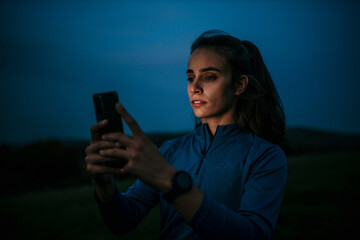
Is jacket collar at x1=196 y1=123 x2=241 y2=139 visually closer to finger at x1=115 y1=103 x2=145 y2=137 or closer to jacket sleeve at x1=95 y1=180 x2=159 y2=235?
jacket sleeve at x1=95 y1=180 x2=159 y2=235

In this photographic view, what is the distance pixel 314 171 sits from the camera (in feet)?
40.4

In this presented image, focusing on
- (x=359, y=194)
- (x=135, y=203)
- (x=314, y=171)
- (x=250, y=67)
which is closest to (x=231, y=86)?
(x=250, y=67)

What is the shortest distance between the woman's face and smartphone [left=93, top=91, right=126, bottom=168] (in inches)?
34.5

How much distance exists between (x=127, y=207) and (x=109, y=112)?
952 millimetres

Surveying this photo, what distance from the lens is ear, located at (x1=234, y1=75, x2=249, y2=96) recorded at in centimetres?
232

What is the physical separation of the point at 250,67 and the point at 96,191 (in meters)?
1.75

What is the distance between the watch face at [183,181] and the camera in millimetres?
1198

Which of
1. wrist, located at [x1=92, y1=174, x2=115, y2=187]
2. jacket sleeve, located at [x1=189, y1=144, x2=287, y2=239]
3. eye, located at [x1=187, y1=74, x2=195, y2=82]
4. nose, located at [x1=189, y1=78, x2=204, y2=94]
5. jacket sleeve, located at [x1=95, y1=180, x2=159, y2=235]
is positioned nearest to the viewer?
jacket sleeve, located at [x1=189, y1=144, x2=287, y2=239]

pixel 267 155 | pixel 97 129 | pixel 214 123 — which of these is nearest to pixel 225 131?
pixel 214 123

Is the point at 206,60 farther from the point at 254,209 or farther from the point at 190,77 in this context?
the point at 254,209

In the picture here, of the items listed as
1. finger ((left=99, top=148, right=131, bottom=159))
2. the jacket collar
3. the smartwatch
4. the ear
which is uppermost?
the ear

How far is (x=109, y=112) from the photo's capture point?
4.67 feet

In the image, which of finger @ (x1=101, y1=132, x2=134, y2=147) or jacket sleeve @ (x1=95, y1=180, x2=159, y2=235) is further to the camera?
jacket sleeve @ (x1=95, y1=180, x2=159, y2=235)

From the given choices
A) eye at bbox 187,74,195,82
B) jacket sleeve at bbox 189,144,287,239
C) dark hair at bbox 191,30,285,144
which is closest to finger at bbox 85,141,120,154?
jacket sleeve at bbox 189,144,287,239
